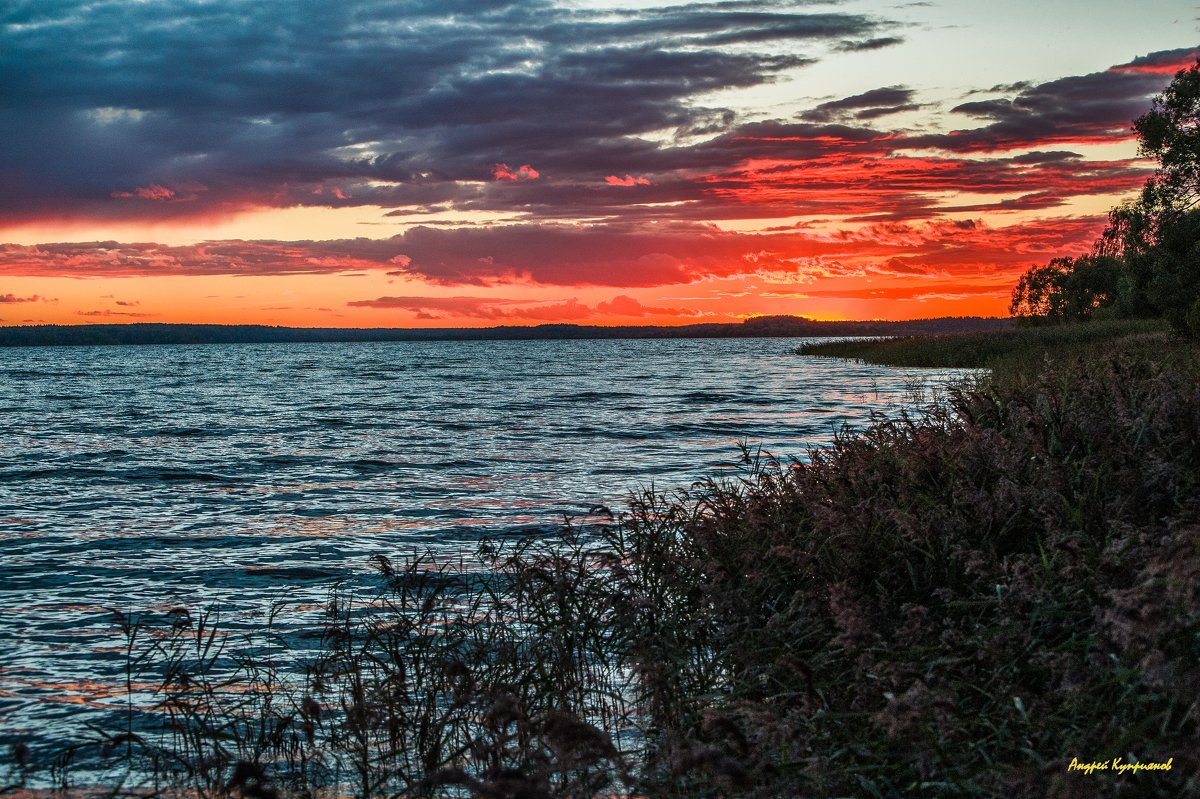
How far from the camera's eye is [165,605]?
→ 9.44 m

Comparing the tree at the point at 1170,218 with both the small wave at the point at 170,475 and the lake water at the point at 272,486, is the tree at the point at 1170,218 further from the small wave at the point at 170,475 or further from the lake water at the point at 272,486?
the small wave at the point at 170,475

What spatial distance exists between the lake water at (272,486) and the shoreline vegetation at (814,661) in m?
1.05

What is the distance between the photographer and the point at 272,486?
17844 millimetres

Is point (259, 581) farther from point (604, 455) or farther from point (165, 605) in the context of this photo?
point (604, 455)

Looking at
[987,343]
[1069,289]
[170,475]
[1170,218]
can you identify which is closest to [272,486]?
[170,475]

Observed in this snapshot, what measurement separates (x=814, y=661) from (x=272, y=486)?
48.5ft

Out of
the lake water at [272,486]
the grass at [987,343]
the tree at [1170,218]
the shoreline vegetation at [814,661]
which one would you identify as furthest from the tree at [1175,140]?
the shoreline vegetation at [814,661]

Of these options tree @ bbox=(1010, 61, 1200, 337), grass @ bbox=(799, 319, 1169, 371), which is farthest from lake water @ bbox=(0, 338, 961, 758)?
grass @ bbox=(799, 319, 1169, 371)

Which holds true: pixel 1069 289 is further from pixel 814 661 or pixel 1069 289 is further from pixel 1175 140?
pixel 814 661

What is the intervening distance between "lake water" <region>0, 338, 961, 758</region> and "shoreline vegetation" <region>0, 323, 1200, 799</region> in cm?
105

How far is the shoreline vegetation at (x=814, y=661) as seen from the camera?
12.9 feet

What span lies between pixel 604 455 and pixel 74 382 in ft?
191

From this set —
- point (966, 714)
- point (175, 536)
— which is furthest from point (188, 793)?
point (175, 536)

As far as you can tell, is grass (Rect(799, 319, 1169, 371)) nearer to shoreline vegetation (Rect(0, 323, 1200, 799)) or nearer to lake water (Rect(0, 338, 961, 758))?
lake water (Rect(0, 338, 961, 758))
